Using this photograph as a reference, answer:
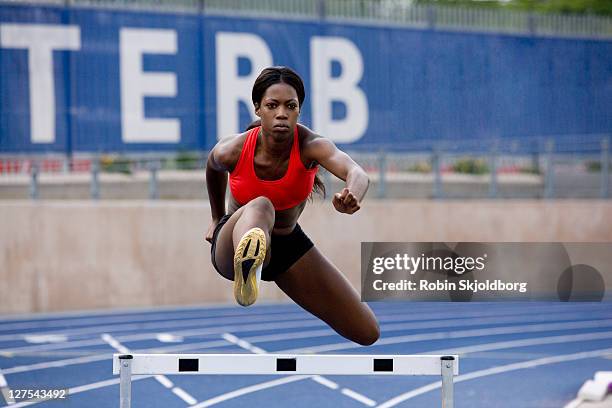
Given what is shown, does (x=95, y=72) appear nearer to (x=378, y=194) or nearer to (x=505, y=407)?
(x=378, y=194)

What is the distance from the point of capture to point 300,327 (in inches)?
455

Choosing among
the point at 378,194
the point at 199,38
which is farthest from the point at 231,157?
the point at 199,38

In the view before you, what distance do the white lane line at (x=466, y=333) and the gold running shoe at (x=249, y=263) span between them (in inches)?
221

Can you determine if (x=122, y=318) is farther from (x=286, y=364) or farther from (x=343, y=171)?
(x=343, y=171)

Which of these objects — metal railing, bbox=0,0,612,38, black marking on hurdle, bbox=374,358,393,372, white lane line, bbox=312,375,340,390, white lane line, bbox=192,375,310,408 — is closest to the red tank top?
black marking on hurdle, bbox=374,358,393,372

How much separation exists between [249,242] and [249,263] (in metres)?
0.11

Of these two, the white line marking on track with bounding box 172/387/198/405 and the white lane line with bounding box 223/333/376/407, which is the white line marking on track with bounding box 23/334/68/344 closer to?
the white lane line with bounding box 223/333/376/407

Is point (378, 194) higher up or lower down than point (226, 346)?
higher up

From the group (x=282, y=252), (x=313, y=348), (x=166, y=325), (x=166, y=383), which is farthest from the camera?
(x=166, y=325)

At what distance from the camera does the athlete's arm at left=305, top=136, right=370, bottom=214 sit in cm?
414

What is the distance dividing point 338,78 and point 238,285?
1075 cm

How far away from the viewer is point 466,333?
36.7ft

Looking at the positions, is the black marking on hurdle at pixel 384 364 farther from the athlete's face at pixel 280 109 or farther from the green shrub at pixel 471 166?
the green shrub at pixel 471 166

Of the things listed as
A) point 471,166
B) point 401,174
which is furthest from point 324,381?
point 471,166
